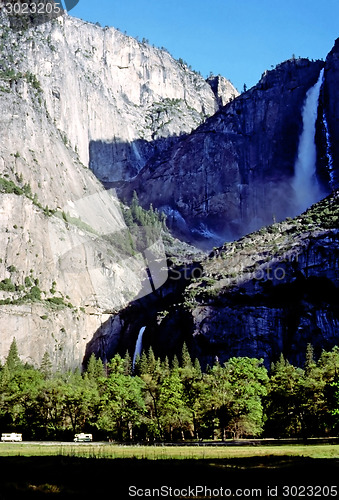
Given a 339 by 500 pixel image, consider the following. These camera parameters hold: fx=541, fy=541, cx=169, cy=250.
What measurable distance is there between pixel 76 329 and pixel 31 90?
280 feet

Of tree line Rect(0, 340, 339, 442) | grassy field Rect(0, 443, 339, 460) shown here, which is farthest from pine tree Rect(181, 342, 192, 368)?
grassy field Rect(0, 443, 339, 460)

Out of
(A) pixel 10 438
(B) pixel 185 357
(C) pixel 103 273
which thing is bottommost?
(A) pixel 10 438

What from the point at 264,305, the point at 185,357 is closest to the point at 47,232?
the point at 185,357

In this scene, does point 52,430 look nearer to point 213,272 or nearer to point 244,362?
point 244,362

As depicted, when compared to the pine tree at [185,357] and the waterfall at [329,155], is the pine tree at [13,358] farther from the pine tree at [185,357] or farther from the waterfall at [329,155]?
the waterfall at [329,155]

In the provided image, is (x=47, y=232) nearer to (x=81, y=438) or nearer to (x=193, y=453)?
(x=81, y=438)

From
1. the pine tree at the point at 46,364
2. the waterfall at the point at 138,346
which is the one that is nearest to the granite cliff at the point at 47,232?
the pine tree at the point at 46,364

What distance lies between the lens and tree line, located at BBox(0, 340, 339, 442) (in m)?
54.3

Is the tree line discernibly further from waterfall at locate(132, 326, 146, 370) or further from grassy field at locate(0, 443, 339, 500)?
waterfall at locate(132, 326, 146, 370)

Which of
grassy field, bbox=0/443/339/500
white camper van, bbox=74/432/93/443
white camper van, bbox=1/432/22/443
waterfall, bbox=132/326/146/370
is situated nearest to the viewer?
grassy field, bbox=0/443/339/500

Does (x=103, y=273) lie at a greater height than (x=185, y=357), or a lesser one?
greater

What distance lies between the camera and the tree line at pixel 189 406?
54344 millimetres

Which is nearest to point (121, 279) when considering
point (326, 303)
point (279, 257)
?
point (279, 257)

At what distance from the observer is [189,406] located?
61250 mm
